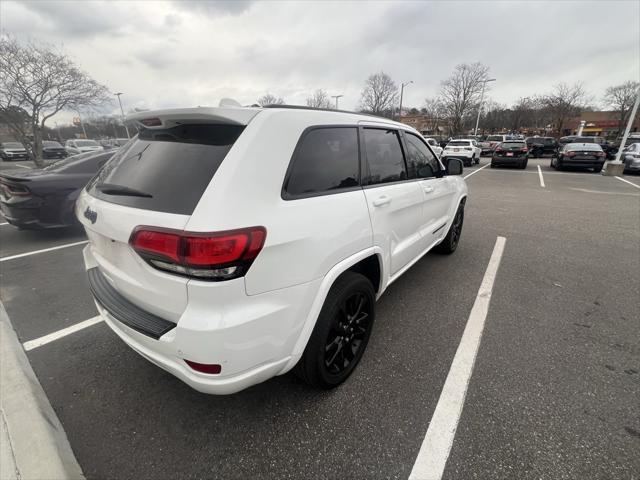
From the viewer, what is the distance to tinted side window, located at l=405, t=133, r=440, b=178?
9.97 feet

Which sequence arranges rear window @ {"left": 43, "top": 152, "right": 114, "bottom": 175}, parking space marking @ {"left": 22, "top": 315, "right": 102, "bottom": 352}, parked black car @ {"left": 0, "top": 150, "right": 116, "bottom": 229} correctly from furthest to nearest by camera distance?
rear window @ {"left": 43, "top": 152, "right": 114, "bottom": 175}
parked black car @ {"left": 0, "top": 150, "right": 116, "bottom": 229}
parking space marking @ {"left": 22, "top": 315, "right": 102, "bottom": 352}

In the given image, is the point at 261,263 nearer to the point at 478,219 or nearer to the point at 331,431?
the point at 331,431

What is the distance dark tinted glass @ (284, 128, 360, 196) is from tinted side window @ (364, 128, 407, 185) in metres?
0.19

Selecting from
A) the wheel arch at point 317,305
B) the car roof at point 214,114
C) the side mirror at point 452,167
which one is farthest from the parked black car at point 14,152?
the wheel arch at point 317,305

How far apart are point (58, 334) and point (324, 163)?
116 inches

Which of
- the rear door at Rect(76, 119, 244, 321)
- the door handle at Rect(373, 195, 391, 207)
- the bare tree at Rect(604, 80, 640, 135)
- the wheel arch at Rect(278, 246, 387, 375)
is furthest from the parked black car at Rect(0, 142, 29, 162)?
the bare tree at Rect(604, 80, 640, 135)

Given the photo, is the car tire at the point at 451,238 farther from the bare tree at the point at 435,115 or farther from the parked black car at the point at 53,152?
the bare tree at the point at 435,115

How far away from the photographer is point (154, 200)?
156 cm

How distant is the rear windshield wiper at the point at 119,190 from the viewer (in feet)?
5.40

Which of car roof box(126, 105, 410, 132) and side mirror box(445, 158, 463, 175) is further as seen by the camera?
side mirror box(445, 158, 463, 175)

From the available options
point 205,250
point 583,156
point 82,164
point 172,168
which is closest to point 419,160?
point 172,168

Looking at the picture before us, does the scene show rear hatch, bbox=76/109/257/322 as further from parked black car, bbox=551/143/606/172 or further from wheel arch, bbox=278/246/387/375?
parked black car, bbox=551/143/606/172

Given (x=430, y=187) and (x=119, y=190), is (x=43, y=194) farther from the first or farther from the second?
(x=430, y=187)

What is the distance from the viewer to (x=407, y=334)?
2777 millimetres
